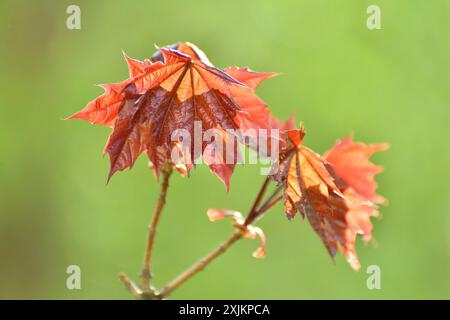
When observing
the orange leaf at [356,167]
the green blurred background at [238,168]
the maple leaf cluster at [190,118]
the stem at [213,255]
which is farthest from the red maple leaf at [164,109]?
the green blurred background at [238,168]

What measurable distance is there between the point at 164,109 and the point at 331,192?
0.30 meters

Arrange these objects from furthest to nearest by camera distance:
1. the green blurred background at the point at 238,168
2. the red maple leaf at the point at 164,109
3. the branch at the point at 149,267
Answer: the green blurred background at the point at 238,168 < the branch at the point at 149,267 < the red maple leaf at the point at 164,109

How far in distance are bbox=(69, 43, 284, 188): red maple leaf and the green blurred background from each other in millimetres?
2238

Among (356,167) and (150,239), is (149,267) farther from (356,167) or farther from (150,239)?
(356,167)

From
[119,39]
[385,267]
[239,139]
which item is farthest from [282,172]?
[119,39]

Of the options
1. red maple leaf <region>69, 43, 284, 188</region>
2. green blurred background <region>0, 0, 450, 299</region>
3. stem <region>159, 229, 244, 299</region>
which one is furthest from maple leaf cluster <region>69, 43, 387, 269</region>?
green blurred background <region>0, 0, 450, 299</region>

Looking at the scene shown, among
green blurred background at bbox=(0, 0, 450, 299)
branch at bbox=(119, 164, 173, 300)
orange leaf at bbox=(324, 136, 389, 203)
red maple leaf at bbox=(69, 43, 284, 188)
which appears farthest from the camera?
green blurred background at bbox=(0, 0, 450, 299)

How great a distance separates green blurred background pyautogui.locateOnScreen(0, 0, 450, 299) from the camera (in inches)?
122

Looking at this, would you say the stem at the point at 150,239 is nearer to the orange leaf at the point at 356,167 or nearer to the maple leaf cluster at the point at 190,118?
the maple leaf cluster at the point at 190,118

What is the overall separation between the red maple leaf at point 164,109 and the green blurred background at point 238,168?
88.1 inches

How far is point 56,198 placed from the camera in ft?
10.7

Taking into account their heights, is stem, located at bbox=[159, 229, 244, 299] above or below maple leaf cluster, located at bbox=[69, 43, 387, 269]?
below

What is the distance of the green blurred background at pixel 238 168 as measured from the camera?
10.2 ft

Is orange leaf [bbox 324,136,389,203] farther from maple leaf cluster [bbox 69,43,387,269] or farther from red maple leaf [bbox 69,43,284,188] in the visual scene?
red maple leaf [bbox 69,43,284,188]
